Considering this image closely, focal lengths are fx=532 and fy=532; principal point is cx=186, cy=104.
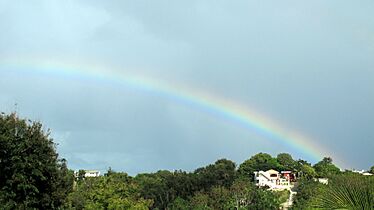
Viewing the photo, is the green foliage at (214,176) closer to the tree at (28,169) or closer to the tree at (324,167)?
the tree at (324,167)

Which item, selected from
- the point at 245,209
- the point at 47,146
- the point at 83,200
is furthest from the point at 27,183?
the point at 245,209

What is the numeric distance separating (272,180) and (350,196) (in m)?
129

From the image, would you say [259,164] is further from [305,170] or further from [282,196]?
[282,196]

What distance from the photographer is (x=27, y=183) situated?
23844 mm

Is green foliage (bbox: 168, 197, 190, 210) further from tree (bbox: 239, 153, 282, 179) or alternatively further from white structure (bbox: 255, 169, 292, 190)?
tree (bbox: 239, 153, 282, 179)

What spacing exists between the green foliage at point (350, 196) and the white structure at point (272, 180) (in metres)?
112

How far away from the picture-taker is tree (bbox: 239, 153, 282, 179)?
15974 centimetres

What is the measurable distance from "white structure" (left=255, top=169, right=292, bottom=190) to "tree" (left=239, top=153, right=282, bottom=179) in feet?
15.7

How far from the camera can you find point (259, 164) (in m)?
164

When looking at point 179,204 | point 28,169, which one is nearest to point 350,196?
point 28,169

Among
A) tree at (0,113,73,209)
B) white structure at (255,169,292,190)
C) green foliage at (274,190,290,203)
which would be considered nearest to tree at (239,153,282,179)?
white structure at (255,169,292,190)

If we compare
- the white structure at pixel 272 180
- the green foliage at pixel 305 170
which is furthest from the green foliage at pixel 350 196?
the green foliage at pixel 305 170

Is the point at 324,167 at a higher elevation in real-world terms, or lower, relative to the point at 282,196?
higher

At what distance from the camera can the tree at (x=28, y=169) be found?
77.9ft
